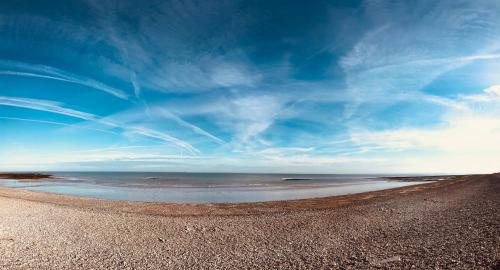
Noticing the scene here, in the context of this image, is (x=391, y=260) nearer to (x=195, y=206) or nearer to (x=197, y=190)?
(x=195, y=206)

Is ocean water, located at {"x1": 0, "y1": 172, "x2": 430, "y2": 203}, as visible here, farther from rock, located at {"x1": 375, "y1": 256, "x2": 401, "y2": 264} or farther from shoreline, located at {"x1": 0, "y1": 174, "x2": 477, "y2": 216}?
rock, located at {"x1": 375, "y1": 256, "x2": 401, "y2": 264}

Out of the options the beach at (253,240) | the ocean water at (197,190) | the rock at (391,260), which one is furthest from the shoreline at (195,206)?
the rock at (391,260)

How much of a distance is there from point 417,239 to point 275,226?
7.05m

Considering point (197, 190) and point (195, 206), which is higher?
point (195, 206)

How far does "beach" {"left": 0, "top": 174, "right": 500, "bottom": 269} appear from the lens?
9930mm

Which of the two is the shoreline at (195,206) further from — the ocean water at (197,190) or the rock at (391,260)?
the rock at (391,260)

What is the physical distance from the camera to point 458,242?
11.5 metres

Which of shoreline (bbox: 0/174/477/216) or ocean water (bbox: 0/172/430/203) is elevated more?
shoreline (bbox: 0/174/477/216)

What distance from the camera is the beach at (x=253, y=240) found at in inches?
391

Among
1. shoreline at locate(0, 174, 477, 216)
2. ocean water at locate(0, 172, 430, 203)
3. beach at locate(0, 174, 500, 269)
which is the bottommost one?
ocean water at locate(0, 172, 430, 203)

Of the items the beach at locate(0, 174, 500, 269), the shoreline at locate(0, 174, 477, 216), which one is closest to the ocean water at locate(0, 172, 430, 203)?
the shoreline at locate(0, 174, 477, 216)

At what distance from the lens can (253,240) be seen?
13328mm

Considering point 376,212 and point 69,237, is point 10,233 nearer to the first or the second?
point 69,237

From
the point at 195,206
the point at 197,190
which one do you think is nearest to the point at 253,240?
the point at 195,206
